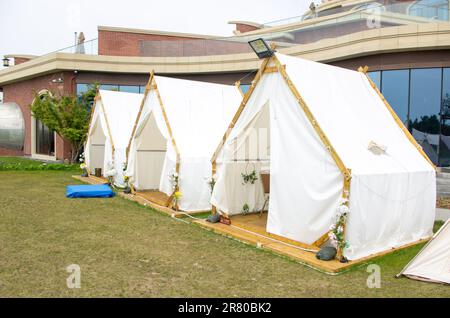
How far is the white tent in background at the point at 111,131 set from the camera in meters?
11.3

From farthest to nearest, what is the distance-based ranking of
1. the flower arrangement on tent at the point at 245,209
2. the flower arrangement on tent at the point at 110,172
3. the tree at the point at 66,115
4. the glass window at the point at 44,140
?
the glass window at the point at 44,140, the tree at the point at 66,115, the flower arrangement on tent at the point at 110,172, the flower arrangement on tent at the point at 245,209

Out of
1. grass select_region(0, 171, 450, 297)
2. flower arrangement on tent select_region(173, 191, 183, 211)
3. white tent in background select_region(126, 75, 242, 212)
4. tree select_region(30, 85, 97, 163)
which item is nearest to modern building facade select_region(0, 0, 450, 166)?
tree select_region(30, 85, 97, 163)

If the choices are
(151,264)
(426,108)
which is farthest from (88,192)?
(426,108)

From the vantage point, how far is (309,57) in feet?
48.0

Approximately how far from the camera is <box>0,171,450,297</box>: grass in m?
3.94

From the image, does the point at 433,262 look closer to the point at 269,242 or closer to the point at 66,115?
the point at 269,242

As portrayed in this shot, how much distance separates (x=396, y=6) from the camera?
12.8m

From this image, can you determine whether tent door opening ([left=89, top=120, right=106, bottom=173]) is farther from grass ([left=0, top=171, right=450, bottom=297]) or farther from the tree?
grass ([left=0, top=171, right=450, bottom=297])

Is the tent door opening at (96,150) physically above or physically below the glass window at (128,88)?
below

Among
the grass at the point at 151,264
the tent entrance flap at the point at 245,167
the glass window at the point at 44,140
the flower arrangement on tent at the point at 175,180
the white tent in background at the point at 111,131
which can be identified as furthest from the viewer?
the glass window at the point at 44,140

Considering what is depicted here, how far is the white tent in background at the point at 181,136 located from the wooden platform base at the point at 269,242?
3.32 feet

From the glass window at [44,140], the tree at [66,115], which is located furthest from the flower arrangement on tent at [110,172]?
the glass window at [44,140]

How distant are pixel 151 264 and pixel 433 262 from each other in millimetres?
3178

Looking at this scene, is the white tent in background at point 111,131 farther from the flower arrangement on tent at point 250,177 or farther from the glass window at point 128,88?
the glass window at point 128,88
